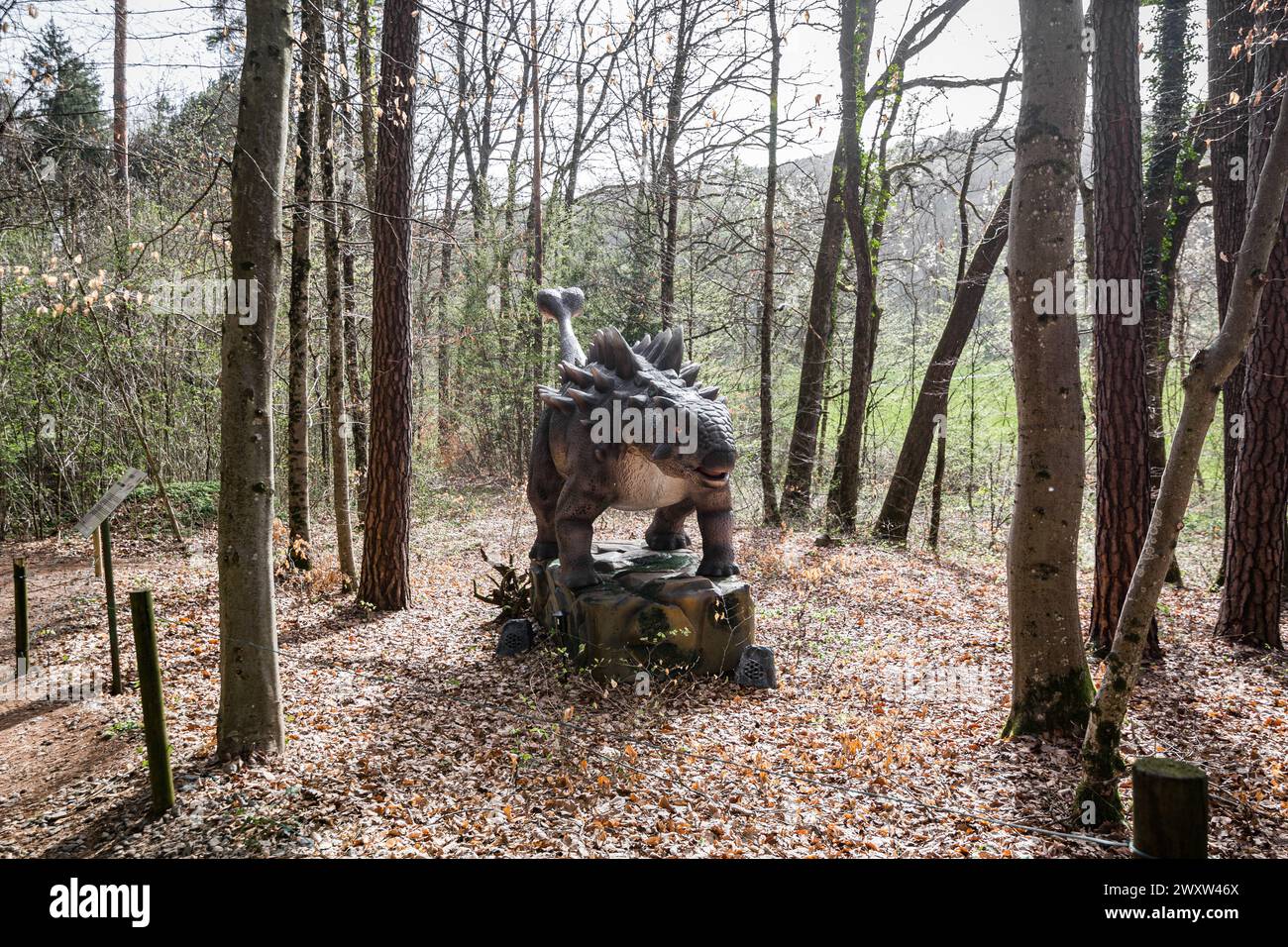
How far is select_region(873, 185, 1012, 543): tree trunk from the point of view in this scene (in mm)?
10125

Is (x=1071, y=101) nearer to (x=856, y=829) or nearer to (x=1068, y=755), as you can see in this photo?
(x=1068, y=755)

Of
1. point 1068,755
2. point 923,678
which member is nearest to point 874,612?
point 923,678

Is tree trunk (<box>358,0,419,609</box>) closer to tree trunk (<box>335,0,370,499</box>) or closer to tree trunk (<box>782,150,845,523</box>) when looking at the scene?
tree trunk (<box>335,0,370,499</box>)

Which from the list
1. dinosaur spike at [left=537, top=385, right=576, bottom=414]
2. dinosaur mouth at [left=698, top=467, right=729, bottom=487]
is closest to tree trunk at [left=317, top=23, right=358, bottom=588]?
dinosaur spike at [left=537, top=385, right=576, bottom=414]

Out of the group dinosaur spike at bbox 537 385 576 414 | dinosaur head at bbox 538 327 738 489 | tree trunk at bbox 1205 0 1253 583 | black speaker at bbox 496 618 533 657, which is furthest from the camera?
tree trunk at bbox 1205 0 1253 583

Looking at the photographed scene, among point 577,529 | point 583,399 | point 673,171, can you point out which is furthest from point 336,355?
point 673,171

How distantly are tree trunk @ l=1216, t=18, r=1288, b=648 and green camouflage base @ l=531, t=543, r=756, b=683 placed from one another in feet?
13.8

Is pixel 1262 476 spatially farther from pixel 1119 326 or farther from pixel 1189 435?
pixel 1189 435

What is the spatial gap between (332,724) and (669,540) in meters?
3.10

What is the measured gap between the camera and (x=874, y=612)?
7.30 m

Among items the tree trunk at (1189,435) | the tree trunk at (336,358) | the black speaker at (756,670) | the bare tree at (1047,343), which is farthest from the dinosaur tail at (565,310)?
the tree trunk at (1189,435)

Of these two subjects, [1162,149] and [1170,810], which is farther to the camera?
[1162,149]

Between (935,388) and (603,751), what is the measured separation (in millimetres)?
8405

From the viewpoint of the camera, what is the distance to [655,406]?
16.5 feet
